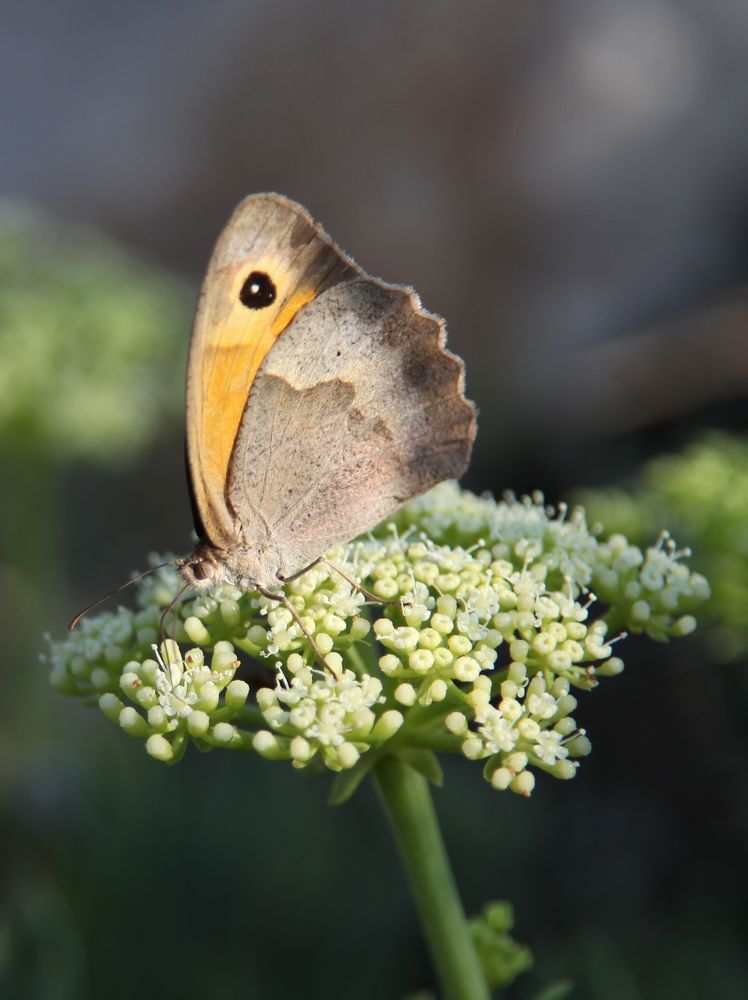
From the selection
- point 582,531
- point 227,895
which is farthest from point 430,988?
point 582,531

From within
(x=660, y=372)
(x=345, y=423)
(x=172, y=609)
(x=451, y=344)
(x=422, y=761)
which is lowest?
(x=422, y=761)

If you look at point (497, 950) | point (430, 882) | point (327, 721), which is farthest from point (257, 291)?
Answer: point (497, 950)

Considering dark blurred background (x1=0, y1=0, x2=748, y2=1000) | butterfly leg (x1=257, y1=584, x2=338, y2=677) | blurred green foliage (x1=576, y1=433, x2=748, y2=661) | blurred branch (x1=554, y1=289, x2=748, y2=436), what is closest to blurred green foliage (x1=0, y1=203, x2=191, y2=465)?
dark blurred background (x1=0, y1=0, x2=748, y2=1000)

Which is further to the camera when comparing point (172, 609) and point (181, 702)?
point (172, 609)

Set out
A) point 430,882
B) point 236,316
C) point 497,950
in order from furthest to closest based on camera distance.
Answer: point 236,316 → point 497,950 → point 430,882

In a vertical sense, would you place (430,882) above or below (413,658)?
below

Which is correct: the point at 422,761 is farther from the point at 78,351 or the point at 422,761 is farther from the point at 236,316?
the point at 78,351

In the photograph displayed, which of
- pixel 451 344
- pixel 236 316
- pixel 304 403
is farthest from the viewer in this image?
pixel 451 344

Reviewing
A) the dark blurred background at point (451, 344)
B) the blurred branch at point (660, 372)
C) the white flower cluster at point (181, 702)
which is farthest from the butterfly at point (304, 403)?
the blurred branch at point (660, 372)
